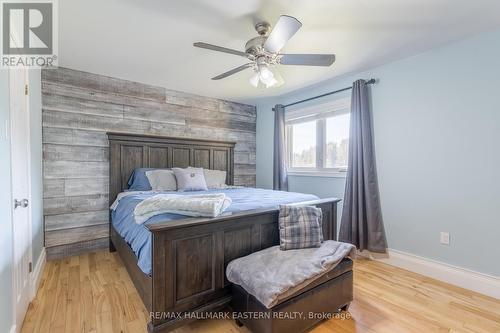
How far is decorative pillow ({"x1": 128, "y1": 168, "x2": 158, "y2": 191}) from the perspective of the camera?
312 cm

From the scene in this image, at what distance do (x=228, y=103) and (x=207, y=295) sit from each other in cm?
336

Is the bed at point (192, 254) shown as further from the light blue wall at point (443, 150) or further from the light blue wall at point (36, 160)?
the light blue wall at point (443, 150)

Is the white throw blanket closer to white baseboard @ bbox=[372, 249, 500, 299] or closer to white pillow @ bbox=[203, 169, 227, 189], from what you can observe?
white pillow @ bbox=[203, 169, 227, 189]

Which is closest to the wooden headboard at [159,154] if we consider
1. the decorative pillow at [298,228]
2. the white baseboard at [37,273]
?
the white baseboard at [37,273]

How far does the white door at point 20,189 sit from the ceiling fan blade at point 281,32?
1728 mm

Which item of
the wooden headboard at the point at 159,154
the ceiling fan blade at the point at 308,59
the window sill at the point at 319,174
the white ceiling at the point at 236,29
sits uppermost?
the white ceiling at the point at 236,29

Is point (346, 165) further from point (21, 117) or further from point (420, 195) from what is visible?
point (21, 117)

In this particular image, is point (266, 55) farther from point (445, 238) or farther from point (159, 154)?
point (445, 238)

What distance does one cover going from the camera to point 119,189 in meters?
3.19

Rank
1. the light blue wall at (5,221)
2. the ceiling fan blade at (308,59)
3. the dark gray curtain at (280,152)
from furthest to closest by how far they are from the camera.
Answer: the dark gray curtain at (280,152)
the ceiling fan blade at (308,59)
the light blue wall at (5,221)

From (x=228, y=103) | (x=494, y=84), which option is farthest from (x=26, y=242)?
(x=494, y=84)

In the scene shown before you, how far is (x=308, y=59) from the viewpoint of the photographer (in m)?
1.97

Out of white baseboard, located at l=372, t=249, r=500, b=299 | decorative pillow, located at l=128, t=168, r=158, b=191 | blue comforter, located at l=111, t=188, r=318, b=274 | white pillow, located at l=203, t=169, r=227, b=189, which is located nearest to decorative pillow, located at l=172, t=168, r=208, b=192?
white pillow, located at l=203, t=169, r=227, b=189

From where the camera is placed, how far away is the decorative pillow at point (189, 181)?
3158 millimetres
